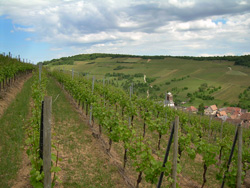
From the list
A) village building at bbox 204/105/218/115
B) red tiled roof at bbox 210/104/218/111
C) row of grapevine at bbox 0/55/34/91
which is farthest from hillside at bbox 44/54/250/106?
row of grapevine at bbox 0/55/34/91

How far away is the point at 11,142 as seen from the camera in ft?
25.0

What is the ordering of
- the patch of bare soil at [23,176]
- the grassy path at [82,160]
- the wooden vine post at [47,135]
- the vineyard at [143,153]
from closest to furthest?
the wooden vine post at [47,135]
the vineyard at [143,153]
the patch of bare soil at [23,176]
the grassy path at [82,160]

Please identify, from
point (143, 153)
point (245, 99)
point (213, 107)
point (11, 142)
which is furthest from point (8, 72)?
point (245, 99)

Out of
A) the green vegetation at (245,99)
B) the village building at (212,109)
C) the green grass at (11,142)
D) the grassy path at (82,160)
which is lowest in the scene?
the village building at (212,109)

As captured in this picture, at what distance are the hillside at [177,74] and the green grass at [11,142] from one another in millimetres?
40151

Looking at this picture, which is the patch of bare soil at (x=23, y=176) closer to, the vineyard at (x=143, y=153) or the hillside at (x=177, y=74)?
the vineyard at (x=143, y=153)

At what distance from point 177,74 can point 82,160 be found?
7766 centimetres

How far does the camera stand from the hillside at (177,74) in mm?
63763

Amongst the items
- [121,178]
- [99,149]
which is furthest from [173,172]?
[99,149]

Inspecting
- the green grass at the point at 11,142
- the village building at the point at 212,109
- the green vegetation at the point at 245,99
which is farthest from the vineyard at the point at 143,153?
the green vegetation at the point at 245,99

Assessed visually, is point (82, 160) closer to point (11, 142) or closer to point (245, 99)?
point (11, 142)

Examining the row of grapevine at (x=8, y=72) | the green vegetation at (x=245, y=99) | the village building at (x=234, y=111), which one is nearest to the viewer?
the row of grapevine at (x=8, y=72)

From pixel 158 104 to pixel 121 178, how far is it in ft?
30.9

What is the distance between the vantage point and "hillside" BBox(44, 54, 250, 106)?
6376 cm
